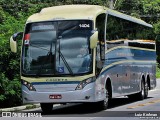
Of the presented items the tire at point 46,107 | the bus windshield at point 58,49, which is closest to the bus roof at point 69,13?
the bus windshield at point 58,49

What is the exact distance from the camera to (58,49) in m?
16.4

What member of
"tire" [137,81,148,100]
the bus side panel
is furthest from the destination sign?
"tire" [137,81,148,100]

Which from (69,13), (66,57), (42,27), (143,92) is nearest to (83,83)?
(66,57)

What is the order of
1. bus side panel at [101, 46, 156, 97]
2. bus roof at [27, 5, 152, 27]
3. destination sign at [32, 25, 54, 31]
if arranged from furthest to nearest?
bus side panel at [101, 46, 156, 97], bus roof at [27, 5, 152, 27], destination sign at [32, 25, 54, 31]

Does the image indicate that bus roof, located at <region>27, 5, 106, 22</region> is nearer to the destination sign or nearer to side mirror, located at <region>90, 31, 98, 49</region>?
the destination sign

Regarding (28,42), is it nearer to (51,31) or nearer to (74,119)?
(51,31)

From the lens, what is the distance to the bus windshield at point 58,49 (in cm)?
1631

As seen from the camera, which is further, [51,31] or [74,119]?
[51,31]

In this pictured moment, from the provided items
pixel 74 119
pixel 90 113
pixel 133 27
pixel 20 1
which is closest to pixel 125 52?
pixel 133 27

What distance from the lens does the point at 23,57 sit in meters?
16.8

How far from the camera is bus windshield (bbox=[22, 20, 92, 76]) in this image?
1631 cm

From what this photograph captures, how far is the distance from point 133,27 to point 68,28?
7001 millimetres

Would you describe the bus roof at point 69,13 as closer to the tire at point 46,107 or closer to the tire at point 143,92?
the tire at point 46,107

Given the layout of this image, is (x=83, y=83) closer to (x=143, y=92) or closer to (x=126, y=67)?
(x=126, y=67)
